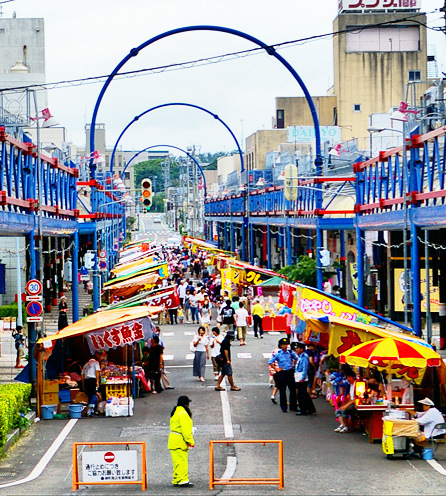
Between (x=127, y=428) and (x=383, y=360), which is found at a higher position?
(x=383, y=360)

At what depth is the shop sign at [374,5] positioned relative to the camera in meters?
80.0

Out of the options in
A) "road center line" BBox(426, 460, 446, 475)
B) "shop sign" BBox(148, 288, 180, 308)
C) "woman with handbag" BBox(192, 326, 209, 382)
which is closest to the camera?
"road center line" BBox(426, 460, 446, 475)

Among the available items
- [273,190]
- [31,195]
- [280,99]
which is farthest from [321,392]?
[280,99]

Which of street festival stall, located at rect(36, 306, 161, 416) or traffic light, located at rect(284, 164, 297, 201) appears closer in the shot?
street festival stall, located at rect(36, 306, 161, 416)

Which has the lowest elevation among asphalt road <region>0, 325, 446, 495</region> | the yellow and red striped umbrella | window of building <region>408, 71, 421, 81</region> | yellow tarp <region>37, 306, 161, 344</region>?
asphalt road <region>0, 325, 446, 495</region>

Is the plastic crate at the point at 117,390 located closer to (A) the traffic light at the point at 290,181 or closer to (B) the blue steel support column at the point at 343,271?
(A) the traffic light at the point at 290,181

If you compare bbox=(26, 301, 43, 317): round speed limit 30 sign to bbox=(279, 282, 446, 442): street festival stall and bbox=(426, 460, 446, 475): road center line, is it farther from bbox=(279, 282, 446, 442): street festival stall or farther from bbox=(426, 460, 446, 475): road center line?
bbox=(426, 460, 446, 475): road center line

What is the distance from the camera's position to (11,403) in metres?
18.8

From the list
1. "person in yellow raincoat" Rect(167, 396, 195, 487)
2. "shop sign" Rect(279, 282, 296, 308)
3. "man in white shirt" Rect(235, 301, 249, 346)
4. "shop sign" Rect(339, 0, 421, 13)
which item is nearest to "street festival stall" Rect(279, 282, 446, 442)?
"shop sign" Rect(279, 282, 296, 308)

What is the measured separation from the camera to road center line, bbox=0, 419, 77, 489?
15445mm

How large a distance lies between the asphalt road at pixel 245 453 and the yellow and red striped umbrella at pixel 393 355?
150 cm

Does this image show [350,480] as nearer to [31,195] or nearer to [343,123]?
[31,195]

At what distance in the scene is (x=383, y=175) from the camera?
30016 mm

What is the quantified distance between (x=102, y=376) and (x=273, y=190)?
141ft
